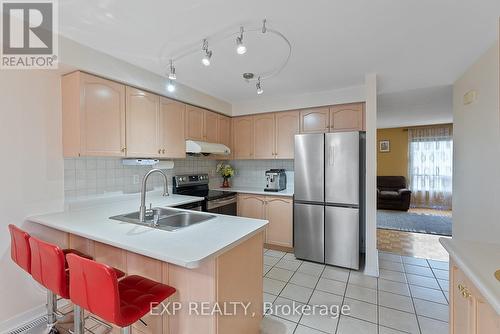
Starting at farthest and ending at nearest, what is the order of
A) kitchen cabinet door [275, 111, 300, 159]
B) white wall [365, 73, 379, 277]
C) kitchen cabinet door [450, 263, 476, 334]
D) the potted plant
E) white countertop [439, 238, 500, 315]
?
the potted plant → kitchen cabinet door [275, 111, 300, 159] → white wall [365, 73, 379, 277] → kitchen cabinet door [450, 263, 476, 334] → white countertop [439, 238, 500, 315]

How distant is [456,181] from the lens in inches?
119

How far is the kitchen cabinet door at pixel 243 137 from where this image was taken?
3.99 meters

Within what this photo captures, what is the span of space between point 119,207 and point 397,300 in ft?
9.62

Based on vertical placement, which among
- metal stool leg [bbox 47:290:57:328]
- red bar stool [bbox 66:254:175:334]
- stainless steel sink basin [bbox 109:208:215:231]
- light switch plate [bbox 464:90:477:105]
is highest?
light switch plate [bbox 464:90:477:105]

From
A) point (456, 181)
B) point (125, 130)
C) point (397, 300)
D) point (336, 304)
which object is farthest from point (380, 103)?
point (125, 130)

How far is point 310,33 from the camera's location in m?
1.88

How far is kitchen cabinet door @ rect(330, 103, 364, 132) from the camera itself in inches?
123

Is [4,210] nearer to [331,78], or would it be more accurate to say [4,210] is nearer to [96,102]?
[96,102]

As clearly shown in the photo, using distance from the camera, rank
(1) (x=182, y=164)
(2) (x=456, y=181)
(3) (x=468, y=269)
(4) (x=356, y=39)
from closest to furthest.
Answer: (3) (x=468, y=269)
(4) (x=356, y=39)
(2) (x=456, y=181)
(1) (x=182, y=164)

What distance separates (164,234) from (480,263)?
1656mm

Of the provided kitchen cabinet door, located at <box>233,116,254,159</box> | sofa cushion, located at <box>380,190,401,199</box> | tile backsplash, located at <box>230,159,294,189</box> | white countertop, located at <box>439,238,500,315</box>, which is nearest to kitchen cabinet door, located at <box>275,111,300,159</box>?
tile backsplash, located at <box>230,159,294,189</box>

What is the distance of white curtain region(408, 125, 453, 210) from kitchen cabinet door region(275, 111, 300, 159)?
5034mm

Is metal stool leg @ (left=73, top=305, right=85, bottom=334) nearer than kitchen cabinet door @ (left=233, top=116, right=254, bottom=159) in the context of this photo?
Yes

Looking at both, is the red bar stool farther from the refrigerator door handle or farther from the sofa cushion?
the sofa cushion
